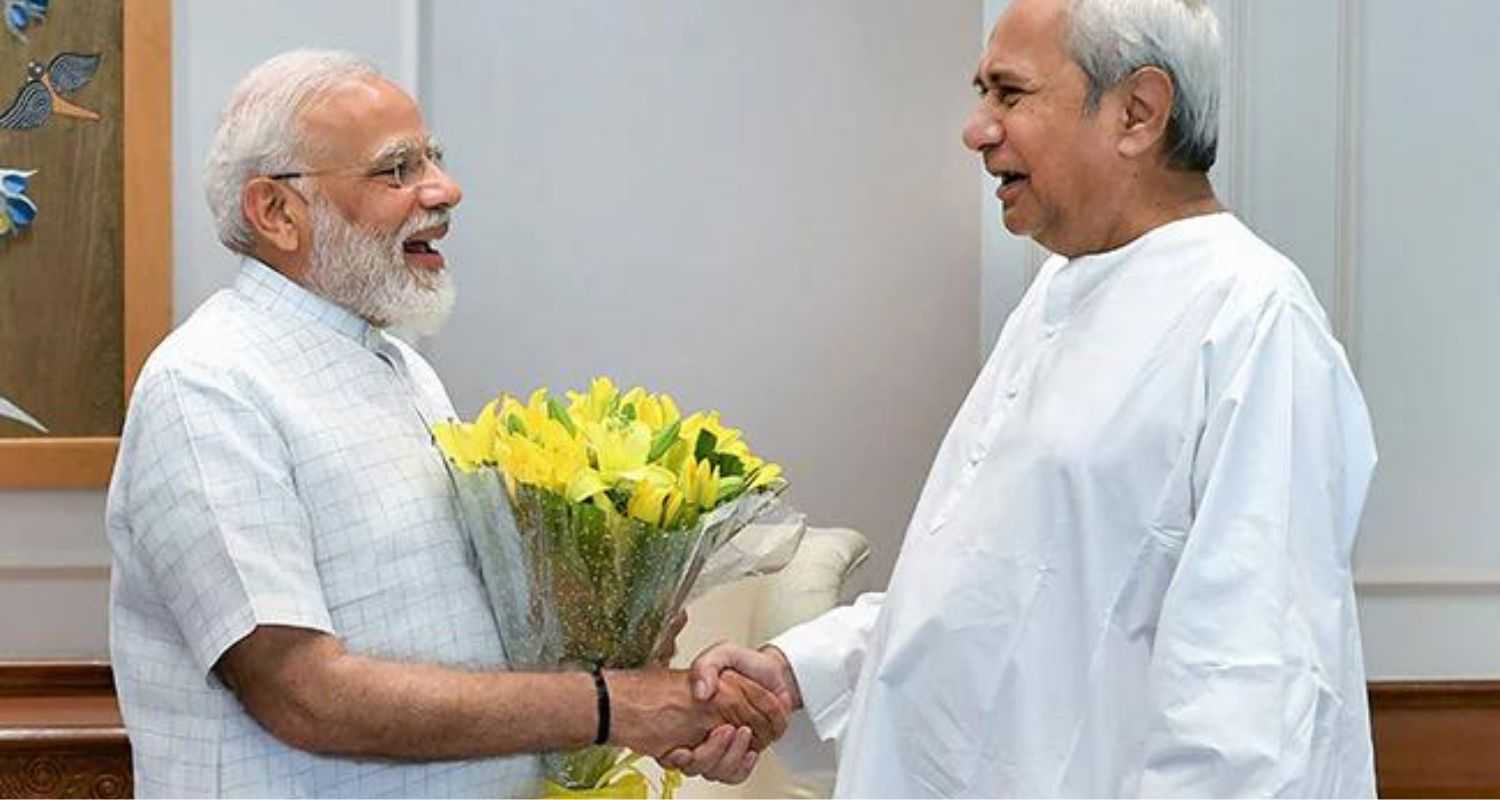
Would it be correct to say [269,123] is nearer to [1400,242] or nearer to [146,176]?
[146,176]

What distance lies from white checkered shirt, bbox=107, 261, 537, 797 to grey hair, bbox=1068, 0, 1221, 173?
78cm

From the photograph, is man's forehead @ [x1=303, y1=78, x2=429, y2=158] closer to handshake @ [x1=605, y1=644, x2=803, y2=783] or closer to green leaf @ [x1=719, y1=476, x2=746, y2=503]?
green leaf @ [x1=719, y1=476, x2=746, y2=503]

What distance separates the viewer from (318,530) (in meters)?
2.08

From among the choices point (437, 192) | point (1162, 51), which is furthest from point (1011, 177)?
point (437, 192)

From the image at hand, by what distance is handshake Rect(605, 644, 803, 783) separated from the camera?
217cm

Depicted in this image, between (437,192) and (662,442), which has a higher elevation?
(437,192)

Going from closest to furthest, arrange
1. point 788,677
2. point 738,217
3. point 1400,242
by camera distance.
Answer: point 788,677
point 1400,242
point 738,217

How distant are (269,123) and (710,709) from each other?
775mm

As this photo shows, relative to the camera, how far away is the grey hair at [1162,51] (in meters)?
1.98

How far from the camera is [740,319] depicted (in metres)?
3.69

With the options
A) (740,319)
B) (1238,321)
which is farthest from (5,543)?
(1238,321)

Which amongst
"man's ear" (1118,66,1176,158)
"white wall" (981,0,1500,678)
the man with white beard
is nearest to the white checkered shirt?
the man with white beard

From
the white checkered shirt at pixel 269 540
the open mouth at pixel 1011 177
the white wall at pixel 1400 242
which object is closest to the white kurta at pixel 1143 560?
the open mouth at pixel 1011 177

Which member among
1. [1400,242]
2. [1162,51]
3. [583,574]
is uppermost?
[1162,51]
